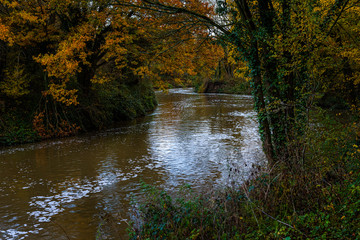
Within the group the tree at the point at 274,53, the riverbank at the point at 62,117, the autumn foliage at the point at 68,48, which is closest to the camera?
the tree at the point at 274,53

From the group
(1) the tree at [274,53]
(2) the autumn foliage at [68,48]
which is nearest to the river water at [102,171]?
(1) the tree at [274,53]

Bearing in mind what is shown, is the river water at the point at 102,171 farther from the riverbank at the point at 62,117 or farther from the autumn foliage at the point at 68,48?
the autumn foliage at the point at 68,48

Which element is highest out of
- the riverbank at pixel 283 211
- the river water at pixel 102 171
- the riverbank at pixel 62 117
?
the riverbank at pixel 62 117

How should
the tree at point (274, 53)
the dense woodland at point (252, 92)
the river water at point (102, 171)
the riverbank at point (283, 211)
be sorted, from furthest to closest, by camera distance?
the tree at point (274, 53) < the river water at point (102, 171) < the dense woodland at point (252, 92) < the riverbank at point (283, 211)

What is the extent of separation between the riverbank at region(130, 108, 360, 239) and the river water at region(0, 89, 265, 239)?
94cm

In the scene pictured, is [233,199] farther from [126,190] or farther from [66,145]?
[66,145]

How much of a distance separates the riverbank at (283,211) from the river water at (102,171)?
0.94 metres

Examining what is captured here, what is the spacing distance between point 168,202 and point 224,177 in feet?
12.6

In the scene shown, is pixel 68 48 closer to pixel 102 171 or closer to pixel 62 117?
pixel 62 117

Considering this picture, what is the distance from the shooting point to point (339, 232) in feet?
12.8

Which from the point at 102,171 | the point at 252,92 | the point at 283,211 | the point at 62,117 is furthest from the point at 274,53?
the point at 62,117

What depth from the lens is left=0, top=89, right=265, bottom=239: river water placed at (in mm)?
6535

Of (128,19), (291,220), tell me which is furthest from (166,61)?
(291,220)

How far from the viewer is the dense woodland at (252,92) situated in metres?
4.84
